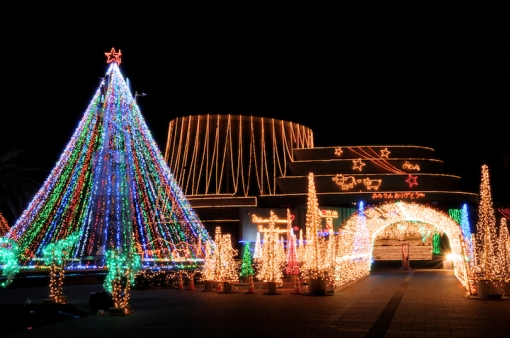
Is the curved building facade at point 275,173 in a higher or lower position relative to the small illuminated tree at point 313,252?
higher

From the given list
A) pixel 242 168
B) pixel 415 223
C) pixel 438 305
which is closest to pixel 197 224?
pixel 415 223

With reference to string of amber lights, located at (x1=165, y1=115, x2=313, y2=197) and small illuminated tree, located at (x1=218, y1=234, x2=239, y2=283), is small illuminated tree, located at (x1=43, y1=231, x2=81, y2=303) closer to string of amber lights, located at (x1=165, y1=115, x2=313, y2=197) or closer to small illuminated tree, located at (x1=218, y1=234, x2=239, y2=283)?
small illuminated tree, located at (x1=218, y1=234, x2=239, y2=283)

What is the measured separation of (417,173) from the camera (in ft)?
189

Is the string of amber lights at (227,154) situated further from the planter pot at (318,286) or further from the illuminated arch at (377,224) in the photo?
the planter pot at (318,286)

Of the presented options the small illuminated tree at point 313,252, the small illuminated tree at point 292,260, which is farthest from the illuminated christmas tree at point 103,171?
the small illuminated tree at point 292,260

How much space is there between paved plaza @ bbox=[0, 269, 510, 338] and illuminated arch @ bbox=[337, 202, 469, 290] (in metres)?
4.25

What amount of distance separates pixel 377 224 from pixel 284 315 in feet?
51.9

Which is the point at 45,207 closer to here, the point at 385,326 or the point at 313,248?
the point at 313,248

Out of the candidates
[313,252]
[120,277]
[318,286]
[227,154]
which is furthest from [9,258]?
[227,154]

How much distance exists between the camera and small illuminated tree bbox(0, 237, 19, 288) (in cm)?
2347

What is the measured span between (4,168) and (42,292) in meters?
12.4

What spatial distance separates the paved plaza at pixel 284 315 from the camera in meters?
13.1

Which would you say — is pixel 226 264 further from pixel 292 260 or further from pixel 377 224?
pixel 292 260

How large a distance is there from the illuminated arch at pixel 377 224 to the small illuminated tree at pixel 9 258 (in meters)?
12.1
